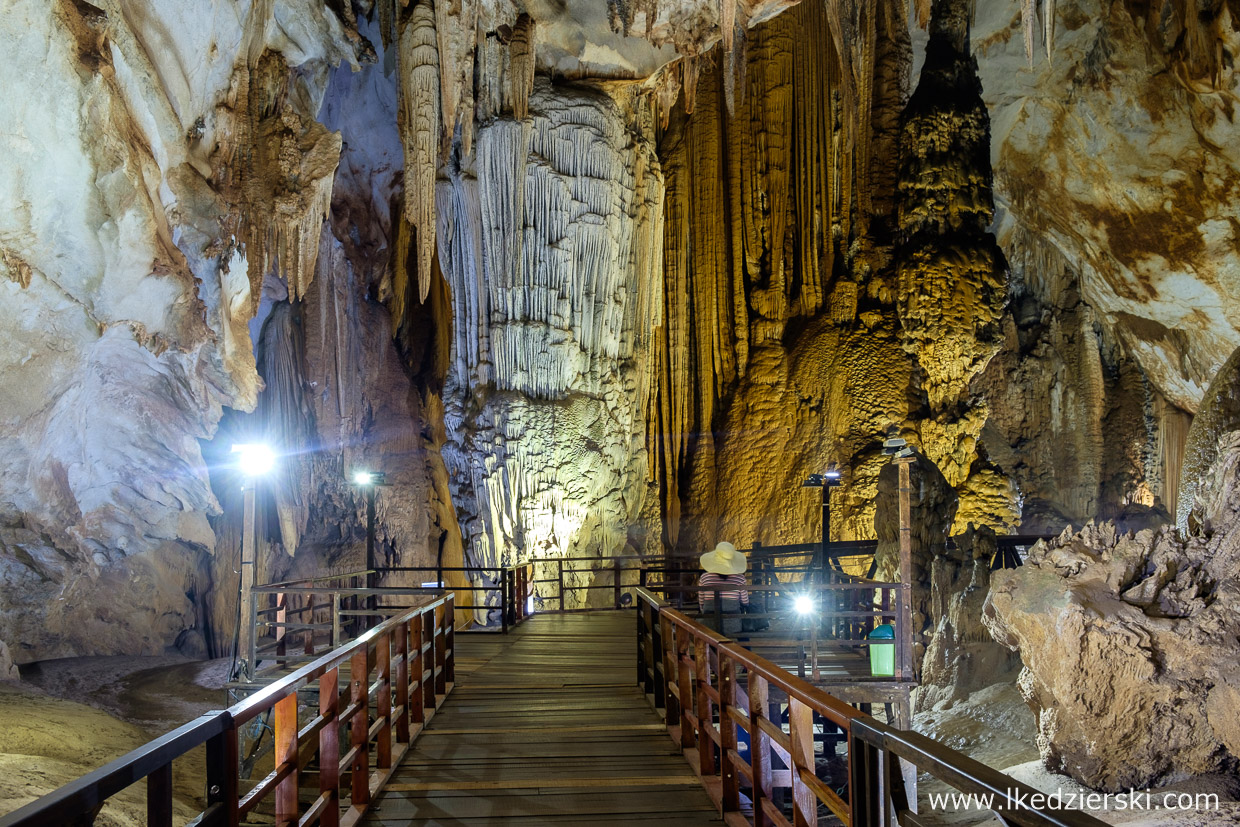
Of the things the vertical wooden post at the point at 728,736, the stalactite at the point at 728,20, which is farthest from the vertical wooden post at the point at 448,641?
the stalactite at the point at 728,20

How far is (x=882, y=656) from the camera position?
6.90m

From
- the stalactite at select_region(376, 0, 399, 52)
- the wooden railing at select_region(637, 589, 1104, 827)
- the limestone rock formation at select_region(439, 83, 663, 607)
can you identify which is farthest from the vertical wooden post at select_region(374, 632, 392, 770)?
the stalactite at select_region(376, 0, 399, 52)

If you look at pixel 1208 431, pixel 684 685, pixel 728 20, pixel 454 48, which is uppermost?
pixel 454 48

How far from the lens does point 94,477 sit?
887 cm

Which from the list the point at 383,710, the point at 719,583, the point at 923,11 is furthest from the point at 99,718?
the point at 923,11

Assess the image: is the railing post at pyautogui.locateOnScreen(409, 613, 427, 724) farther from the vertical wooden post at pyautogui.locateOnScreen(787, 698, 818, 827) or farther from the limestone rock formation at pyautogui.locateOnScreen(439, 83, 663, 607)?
the limestone rock formation at pyautogui.locateOnScreen(439, 83, 663, 607)

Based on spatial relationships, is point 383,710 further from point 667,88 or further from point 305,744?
point 667,88

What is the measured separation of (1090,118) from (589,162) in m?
7.29

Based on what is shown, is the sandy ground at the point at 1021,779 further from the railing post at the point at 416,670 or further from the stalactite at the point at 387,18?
the stalactite at the point at 387,18

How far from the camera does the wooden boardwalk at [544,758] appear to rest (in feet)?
12.0

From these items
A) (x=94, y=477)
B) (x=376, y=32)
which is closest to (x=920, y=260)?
(x=376, y=32)

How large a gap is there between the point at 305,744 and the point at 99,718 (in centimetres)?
520

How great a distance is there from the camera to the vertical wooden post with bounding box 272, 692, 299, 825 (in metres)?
2.72

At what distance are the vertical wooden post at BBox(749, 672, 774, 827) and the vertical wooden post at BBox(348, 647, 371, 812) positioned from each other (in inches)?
67.9
